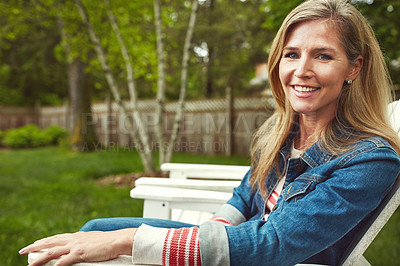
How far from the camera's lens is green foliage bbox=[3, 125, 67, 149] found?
12530mm

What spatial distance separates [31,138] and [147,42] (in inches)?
316

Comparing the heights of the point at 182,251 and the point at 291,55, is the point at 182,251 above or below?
below

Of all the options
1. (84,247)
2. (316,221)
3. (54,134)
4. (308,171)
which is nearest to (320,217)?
(316,221)

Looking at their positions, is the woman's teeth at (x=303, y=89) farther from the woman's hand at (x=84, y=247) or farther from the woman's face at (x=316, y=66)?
the woman's hand at (x=84, y=247)

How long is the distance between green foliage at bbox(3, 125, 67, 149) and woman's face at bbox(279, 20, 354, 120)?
1205 cm

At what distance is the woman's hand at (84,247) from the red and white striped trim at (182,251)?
0.11 m

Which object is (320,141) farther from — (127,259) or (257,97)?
(257,97)

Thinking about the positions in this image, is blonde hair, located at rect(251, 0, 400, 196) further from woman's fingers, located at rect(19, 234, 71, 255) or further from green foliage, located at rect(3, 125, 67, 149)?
green foliage, located at rect(3, 125, 67, 149)

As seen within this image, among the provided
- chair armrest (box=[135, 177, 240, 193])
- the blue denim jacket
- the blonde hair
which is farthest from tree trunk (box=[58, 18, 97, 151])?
the blue denim jacket

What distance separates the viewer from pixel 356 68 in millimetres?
1157

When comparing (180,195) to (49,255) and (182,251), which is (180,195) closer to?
(182,251)

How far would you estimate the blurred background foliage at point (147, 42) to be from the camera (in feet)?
18.4

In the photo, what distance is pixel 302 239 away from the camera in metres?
0.94

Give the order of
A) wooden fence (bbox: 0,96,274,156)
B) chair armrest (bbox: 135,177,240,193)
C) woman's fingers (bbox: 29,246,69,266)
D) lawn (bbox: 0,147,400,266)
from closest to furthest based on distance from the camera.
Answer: woman's fingers (bbox: 29,246,69,266) → chair armrest (bbox: 135,177,240,193) → lawn (bbox: 0,147,400,266) → wooden fence (bbox: 0,96,274,156)
